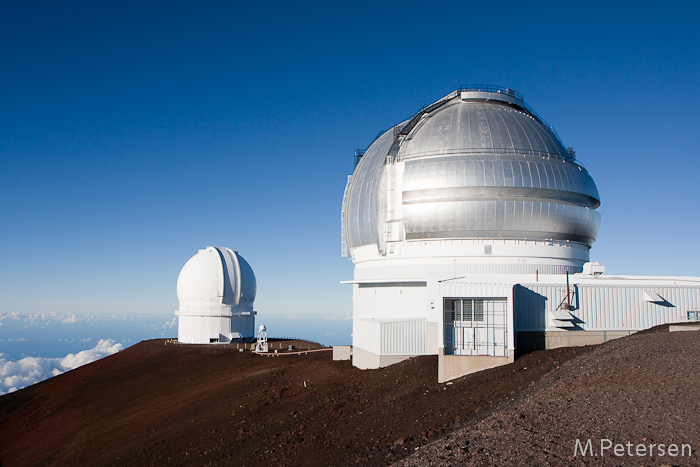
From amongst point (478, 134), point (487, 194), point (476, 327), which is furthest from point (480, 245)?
point (476, 327)

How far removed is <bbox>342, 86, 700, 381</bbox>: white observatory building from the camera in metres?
18.4

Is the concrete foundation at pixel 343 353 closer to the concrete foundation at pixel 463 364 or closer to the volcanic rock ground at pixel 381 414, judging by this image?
the volcanic rock ground at pixel 381 414

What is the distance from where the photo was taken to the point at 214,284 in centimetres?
3975

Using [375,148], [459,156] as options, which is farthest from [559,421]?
[375,148]

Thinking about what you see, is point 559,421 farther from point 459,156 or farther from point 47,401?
point 47,401

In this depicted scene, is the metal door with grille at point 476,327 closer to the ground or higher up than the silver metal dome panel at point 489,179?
closer to the ground

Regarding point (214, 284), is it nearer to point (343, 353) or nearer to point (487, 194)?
point (343, 353)

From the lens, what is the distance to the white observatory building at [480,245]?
1839cm

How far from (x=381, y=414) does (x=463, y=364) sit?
3.82 metres

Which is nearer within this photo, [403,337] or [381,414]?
[381,414]

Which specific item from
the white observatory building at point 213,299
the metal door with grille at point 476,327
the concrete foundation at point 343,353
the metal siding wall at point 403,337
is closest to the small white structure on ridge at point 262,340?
the white observatory building at point 213,299

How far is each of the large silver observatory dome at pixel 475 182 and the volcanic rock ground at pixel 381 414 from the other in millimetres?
6916

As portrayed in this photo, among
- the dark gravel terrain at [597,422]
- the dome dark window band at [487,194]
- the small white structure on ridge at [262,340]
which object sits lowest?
the small white structure on ridge at [262,340]

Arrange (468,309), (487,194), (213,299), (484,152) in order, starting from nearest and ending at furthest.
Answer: (468,309)
(487,194)
(484,152)
(213,299)
